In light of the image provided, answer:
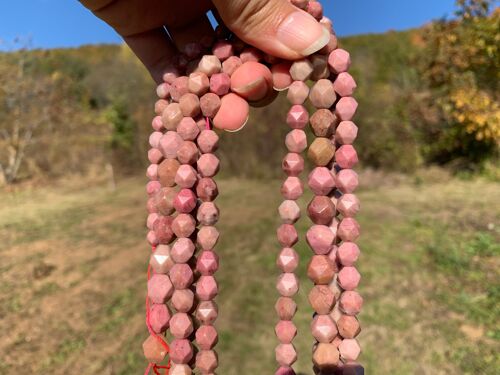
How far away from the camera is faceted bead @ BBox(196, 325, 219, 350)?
2.66 ft

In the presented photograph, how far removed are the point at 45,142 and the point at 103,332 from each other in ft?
24.6

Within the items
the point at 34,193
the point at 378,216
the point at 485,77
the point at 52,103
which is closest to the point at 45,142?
the point at 52,103

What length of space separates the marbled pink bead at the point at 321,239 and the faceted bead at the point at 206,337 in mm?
264

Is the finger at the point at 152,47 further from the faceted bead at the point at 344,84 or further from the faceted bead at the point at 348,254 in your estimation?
the faceted bead at the point at 348,254

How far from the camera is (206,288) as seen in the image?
803 millimetres

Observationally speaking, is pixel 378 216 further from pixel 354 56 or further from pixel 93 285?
pixel 354 56

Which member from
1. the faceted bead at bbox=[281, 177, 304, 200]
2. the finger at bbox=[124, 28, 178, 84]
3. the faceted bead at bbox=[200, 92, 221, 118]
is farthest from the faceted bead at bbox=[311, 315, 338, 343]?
the finger at bbox=[124, 28, 178, 84]

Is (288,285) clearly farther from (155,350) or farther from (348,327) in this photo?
(155,350)

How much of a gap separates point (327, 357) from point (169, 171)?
0.47 m

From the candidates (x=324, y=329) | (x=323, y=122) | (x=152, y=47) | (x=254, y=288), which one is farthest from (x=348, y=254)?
(x=254, y=288)

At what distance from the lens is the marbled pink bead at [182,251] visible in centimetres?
80

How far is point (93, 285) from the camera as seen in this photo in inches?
135

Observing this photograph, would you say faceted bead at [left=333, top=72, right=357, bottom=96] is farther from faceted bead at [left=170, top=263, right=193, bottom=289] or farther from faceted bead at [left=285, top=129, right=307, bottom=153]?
faceted bead at [left=170, top=263, right=193, bottom=289]

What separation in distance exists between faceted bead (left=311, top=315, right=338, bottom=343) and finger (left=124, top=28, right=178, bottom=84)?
2.57ft
